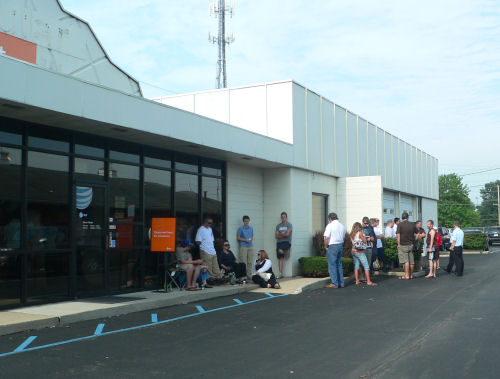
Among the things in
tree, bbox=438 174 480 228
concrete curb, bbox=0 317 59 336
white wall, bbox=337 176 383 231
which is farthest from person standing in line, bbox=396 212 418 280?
tree, bbox=438 174 480 228

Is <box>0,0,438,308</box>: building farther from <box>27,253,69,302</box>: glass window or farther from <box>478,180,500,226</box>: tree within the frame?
<box>478,180,500,226</box>: tree

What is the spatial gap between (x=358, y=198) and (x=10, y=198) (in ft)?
44.8

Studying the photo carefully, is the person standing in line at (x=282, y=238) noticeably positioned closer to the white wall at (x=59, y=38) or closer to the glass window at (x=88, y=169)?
the glass window at (x=88, y=169)

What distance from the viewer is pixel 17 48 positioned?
13.9 metres

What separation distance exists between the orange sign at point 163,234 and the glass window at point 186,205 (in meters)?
1.33

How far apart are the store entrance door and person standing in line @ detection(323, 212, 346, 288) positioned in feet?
19.3

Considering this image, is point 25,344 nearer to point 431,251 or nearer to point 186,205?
point 186,205

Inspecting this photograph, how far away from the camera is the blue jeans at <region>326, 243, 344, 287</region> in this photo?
14.3 metres

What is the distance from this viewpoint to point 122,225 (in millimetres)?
12281

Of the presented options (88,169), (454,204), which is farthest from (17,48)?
(454,204)

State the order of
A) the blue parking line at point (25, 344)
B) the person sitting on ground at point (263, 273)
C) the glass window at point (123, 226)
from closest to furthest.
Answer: the blue parking line at point (25, 344) → the glass window at point (123, 226) → the person sitting on ground at point (263, 273)

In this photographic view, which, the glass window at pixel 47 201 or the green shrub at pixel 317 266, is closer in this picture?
the glass window at pixel 47 201

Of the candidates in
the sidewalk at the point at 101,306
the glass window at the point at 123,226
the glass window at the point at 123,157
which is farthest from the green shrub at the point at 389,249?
the glass window at the point at 123,157

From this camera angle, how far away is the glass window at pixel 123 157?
39.9ft
